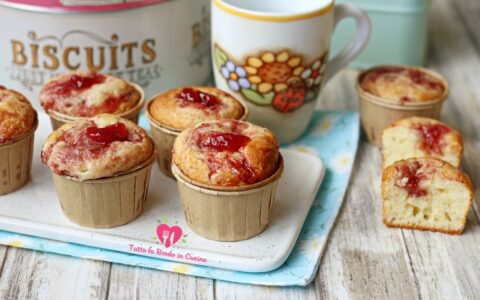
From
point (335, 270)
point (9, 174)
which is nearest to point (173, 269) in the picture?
point (335, 270)

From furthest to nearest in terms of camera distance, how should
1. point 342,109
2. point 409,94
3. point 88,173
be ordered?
point 342,109 → point 409,94 → point 88,173

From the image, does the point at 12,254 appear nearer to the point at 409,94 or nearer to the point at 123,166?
the point at 123,166

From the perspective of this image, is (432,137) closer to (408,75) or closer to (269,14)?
(408,75)

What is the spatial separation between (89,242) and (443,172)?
2.23ft

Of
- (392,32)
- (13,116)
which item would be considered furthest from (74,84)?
(392,32)

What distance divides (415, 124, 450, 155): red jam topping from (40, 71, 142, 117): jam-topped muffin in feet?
2.03

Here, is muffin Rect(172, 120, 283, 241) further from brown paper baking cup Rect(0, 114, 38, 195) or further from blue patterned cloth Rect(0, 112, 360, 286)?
brown paper baking cup Rect(0, 114, 38, 195)

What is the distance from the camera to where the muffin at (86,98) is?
1.50 meters

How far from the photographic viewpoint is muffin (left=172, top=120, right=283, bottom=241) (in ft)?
4.17

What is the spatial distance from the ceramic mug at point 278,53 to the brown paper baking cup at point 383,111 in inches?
4.8

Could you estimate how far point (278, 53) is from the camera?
1.57 m

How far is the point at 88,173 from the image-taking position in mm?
1280

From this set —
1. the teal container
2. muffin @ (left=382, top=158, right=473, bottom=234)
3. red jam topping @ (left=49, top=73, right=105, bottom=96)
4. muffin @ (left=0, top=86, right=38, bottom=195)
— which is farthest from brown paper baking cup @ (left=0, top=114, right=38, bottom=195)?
the teal container

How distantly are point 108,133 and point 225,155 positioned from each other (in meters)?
0.23
